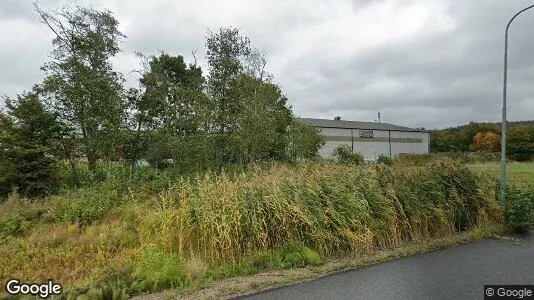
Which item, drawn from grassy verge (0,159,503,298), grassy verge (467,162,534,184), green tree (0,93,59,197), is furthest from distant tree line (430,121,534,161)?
green tree (0,93,59,197)

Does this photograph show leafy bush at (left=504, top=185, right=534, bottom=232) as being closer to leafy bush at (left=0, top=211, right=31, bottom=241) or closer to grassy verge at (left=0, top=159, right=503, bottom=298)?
grassy verge at (left=0, top=159, right=503, bottom=298)

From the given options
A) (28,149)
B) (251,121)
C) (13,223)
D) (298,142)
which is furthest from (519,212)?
(28,149)

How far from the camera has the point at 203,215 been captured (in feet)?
19.4

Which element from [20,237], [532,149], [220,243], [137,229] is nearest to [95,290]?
[220,243]

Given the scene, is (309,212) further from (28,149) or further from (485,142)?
(485,142)

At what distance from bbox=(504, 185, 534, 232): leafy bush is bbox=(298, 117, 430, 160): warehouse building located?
4091 cm

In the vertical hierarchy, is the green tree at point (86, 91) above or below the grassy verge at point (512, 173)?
above

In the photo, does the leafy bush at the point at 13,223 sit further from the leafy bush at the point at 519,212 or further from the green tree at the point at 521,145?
the green tree at the point at 521,145

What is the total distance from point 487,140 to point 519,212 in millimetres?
65807

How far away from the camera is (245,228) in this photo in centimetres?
591

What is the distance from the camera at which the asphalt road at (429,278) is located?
4.52m

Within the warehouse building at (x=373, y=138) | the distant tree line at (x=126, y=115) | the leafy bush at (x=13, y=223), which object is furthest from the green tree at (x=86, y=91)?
the warehouse building at (x=373, y=138)

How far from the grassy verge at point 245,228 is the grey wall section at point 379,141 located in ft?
137

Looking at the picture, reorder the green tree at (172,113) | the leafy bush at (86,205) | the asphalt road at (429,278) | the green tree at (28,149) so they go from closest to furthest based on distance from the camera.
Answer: the asphalt road at (429,278) → the leafy bush at (86,205) → the green tree at (28,149) → the green tree at (172,113)
